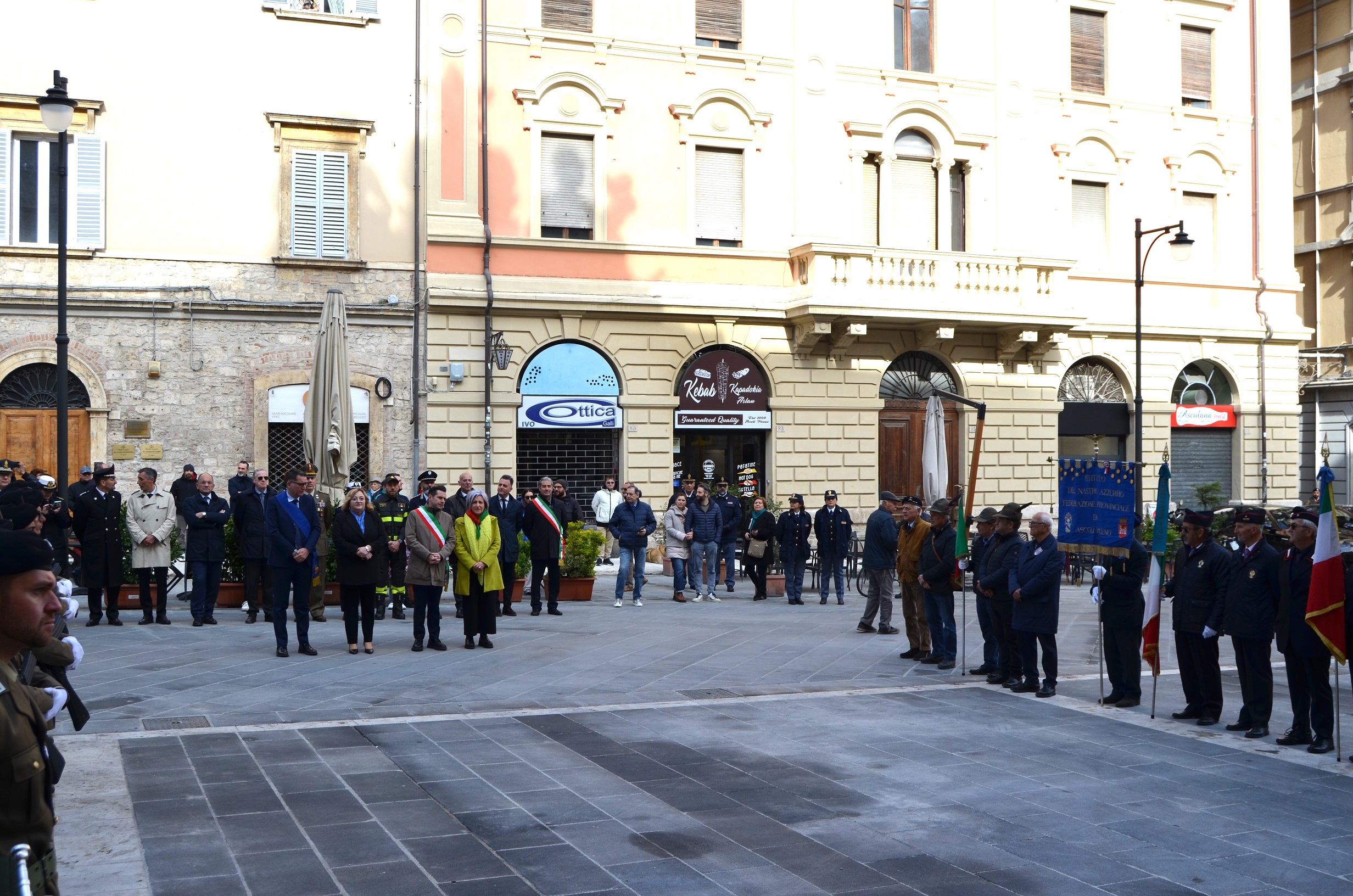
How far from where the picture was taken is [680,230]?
80.4 feet

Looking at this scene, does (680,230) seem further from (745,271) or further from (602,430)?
(602,430)

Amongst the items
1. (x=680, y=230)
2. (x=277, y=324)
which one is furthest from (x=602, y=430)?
(x=277, y=324)

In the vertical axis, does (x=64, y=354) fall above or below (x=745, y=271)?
below

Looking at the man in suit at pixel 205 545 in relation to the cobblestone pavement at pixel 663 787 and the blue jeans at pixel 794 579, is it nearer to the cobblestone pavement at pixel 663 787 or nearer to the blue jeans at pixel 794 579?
the cobblestone pavement at pixel 663 787

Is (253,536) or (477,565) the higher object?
(253,536)

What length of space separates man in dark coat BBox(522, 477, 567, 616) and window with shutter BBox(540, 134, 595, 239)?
7.88 meters

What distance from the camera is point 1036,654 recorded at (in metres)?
11.3

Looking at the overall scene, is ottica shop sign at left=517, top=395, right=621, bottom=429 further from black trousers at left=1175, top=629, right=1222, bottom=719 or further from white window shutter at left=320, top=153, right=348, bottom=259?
black trousers at left=1175, top=629, right=1222, bottom=719

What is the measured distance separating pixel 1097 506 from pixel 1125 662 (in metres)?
1.43

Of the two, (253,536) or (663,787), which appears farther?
(253,536)

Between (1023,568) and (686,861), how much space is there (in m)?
6.01

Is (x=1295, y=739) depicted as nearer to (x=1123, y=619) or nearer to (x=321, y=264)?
(x=1123, y=619)

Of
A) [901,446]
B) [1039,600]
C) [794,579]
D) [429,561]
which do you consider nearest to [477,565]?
[429,561]

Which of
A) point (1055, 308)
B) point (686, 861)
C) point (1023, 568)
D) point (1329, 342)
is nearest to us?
point (686, 861)
